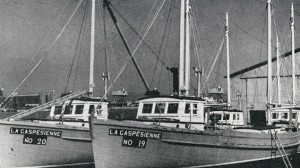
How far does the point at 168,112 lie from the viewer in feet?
59.3

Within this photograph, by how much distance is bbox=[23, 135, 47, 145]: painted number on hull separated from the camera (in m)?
17.9

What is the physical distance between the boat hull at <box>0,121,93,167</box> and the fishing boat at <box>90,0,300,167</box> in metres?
3.52

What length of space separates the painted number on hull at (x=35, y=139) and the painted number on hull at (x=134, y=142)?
15.9ft

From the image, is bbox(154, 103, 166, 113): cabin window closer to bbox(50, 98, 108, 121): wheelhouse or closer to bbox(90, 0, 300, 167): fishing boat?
bbox(90, 0, 300, 167): fishing boat

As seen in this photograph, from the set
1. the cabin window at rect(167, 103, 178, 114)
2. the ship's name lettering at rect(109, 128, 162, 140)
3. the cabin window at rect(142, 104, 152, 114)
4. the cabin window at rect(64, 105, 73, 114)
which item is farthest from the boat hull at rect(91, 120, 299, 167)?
the cabin window at rect(64, 105, 73, 114)

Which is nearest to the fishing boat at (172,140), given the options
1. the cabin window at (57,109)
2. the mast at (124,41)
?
the cabin window at (57,109)

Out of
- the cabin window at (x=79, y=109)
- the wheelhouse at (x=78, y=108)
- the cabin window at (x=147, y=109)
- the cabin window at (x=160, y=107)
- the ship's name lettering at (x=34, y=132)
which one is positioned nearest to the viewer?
the ship's name lettering at (x=34, y=132)

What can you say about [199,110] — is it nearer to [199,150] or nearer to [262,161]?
[199,150]

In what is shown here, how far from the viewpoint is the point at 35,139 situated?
18094 mm

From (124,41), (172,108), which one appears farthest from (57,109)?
(124,41)

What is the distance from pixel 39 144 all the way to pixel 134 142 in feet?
17.5

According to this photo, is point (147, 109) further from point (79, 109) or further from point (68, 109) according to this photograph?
point (68, 109)

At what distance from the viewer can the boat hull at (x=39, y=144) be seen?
1781 centimetres

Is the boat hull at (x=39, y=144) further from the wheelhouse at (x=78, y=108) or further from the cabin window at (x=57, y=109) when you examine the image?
the cabin window at (x=57, y=109)
